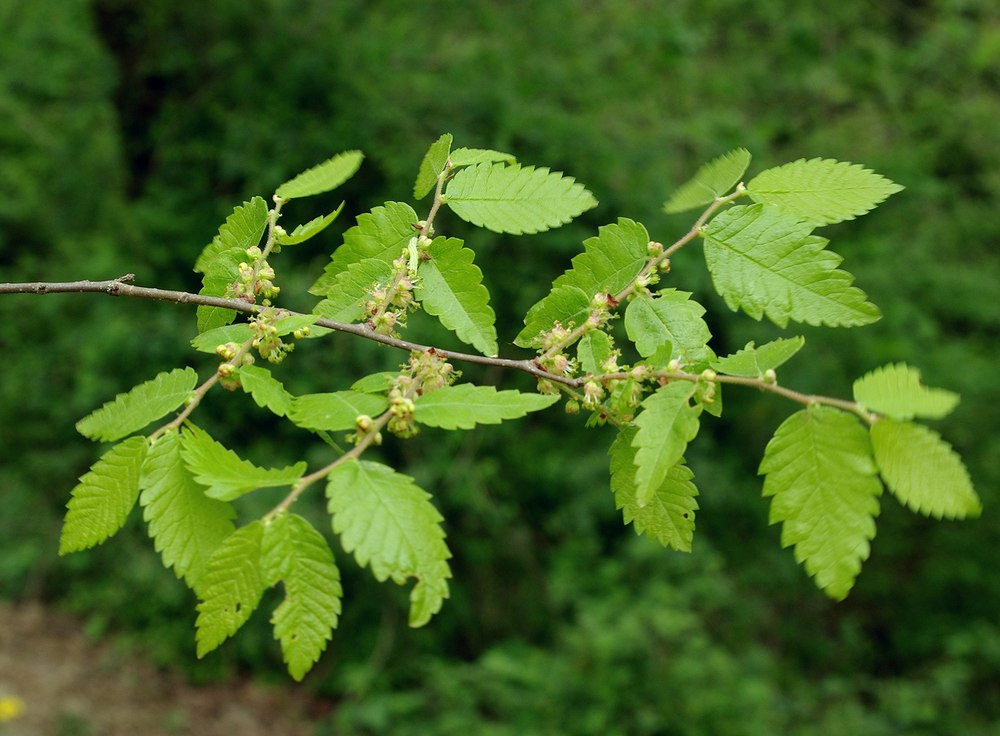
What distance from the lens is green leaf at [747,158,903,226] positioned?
1084 mm

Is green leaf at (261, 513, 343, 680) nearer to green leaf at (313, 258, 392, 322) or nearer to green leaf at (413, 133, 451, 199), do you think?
green leaf at (313, 258, 392, 322)

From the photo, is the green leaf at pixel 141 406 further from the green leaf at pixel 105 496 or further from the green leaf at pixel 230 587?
the green leaf at pixel 230 587

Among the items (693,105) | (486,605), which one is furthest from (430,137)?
(486,605)

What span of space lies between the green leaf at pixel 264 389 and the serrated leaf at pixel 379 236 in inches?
6.4

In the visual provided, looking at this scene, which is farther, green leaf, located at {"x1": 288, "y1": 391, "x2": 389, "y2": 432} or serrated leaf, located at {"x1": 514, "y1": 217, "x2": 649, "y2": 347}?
serrated leaf, located at {"x1": 514, "y1": 217, "x2": 649, "y2": 347}

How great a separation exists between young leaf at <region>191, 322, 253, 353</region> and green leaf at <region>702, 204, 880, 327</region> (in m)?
0.58

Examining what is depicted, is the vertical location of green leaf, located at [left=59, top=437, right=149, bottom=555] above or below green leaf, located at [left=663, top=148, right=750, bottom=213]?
below

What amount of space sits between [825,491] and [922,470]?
92 millimetres

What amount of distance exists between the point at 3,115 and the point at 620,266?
18.7 feet

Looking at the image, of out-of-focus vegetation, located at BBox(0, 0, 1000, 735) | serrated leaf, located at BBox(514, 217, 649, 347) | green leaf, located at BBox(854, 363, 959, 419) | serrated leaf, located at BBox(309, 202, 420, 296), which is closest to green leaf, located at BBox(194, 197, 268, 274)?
serrated leaf, located at BBox(309, 202, 420, 296)

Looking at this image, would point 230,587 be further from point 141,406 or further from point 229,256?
point 229,256

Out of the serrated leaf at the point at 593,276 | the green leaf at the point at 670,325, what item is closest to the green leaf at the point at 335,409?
the serrated leaf at the point at 593,276

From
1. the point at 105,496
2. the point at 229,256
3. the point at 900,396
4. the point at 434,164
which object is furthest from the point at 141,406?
the point at 900,396

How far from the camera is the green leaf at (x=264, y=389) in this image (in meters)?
1.04
